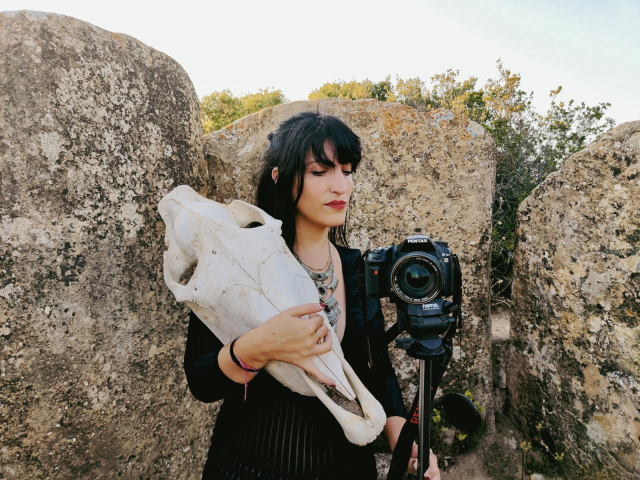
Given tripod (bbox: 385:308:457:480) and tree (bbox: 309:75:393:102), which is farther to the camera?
tree (bbox: 309:75:393:102)

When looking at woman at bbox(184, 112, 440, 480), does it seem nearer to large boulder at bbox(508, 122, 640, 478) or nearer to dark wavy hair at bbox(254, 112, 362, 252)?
dark wavy hair at bbox(254, 112, 362, 252)

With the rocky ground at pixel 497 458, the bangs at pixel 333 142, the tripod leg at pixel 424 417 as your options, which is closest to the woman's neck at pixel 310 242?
the bangs at pixel 333 142

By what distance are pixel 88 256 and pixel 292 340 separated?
Result: 3.40ft

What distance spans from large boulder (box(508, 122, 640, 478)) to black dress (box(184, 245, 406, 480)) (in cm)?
129

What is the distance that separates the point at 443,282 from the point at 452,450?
1680 mm

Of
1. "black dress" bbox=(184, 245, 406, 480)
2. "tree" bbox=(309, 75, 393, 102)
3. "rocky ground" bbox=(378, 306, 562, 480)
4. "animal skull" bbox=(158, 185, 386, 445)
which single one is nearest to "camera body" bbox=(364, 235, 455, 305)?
"animal skull" bbox=(158, 185, 386, 445)

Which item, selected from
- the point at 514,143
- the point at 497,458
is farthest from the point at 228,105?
the point at 497,458

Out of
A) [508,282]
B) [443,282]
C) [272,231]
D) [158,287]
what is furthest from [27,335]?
[508,282]

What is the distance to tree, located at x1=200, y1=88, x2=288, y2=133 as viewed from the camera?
13.7 meters

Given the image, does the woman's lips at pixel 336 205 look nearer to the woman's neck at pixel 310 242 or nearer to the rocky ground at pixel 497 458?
the woman's neck at pixel 310 242

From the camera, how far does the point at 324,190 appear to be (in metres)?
1.20

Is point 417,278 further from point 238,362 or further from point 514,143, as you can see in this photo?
point 514,143

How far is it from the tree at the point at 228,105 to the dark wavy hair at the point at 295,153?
41.0 feet

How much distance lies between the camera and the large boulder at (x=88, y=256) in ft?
4.18
